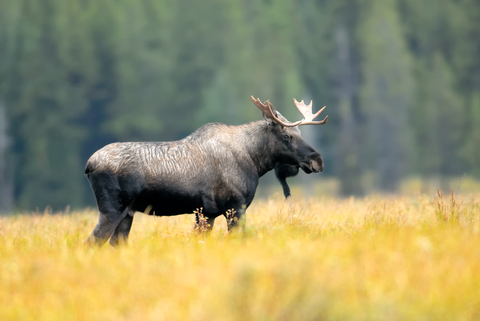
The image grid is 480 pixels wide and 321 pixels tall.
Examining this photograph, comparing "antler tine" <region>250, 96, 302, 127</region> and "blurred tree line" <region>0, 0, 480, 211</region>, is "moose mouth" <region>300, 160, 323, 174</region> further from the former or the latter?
"blurred tree line" <region>0, 0, 480, 211</region>

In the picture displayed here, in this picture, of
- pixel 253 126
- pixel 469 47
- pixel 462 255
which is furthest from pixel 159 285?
pixel 469 47

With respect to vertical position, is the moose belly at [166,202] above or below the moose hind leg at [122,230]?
above

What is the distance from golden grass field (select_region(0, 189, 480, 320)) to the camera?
13.3ft

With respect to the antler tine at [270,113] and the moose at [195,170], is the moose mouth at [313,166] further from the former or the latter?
the antler tine at [270,113]

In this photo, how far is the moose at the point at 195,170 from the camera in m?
6.84

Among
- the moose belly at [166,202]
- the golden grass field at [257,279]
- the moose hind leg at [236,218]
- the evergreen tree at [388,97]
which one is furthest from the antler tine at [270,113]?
the evergreen tree at [388,97]

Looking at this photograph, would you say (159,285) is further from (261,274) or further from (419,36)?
(419,36)

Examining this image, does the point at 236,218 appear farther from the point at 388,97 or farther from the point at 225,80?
the point at 388,97

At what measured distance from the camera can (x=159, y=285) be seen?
15.3ft

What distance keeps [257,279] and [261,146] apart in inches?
156

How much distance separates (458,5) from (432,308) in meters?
44.7

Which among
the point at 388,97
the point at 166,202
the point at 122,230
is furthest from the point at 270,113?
the point at 388,97

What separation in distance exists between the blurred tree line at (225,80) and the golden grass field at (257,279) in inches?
1177

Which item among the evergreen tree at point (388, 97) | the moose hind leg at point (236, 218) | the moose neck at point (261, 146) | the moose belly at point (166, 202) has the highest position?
the moose neck at point (261, 146)
